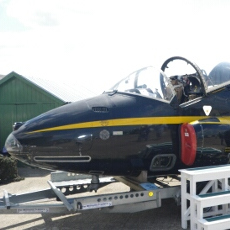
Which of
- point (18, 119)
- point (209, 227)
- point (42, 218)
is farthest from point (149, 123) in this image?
point (18, 119)

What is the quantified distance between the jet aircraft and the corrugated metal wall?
704 cm

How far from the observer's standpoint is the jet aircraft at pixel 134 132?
186 inches

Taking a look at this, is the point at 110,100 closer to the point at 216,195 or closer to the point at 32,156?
the point at 32,156

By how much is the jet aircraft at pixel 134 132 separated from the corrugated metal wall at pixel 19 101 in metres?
7.04

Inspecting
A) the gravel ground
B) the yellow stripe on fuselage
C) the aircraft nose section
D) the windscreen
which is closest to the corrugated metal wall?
the gravel ground

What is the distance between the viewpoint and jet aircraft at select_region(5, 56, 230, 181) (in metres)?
4.73

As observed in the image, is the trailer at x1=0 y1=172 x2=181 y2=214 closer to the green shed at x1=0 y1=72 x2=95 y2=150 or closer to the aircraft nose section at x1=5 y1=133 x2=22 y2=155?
the aircraft nose section at x1=5 y1=133 x2=22 y2=155

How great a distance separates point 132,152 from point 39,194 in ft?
6.23

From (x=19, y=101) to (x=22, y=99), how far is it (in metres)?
0.15

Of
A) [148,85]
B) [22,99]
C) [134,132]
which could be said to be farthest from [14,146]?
[22,99]

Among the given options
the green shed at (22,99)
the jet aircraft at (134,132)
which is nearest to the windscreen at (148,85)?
the jet aircraft at (134,132)

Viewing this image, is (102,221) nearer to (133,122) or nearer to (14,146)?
(133,122)

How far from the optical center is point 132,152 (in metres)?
4.95

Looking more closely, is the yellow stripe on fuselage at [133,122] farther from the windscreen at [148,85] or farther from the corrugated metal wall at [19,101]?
the corrugated metal wall at [19,101]
